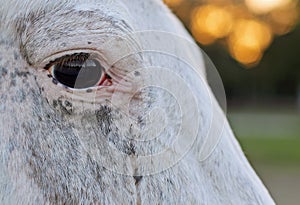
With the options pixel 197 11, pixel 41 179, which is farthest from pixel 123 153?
pixel 197 11

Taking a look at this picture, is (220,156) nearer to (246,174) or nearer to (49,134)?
(246,174)

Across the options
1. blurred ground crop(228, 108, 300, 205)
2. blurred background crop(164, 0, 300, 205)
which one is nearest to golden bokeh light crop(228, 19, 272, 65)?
blurred background crop(164, 0, 300, 205)

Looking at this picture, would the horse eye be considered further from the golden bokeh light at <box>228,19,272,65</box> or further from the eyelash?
the golden bokeh light at <box>228,19,272,65</box>

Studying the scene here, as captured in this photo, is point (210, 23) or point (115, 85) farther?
point (210, 23)

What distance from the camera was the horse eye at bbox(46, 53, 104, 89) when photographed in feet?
8.08

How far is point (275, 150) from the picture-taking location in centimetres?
2558

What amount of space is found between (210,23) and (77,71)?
127 feet

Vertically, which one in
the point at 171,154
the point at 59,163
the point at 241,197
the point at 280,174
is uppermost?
the point at 59,163

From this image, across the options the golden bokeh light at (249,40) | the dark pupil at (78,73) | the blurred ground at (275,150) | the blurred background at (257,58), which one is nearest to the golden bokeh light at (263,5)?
the blurred background at (257,58)

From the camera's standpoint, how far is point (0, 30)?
2473 millimetres

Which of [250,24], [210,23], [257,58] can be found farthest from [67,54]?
[257,58]

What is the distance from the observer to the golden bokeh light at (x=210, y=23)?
3172 cm

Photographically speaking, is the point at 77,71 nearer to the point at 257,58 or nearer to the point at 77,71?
the point at 77,71

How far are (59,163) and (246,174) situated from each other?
0.76 metres
